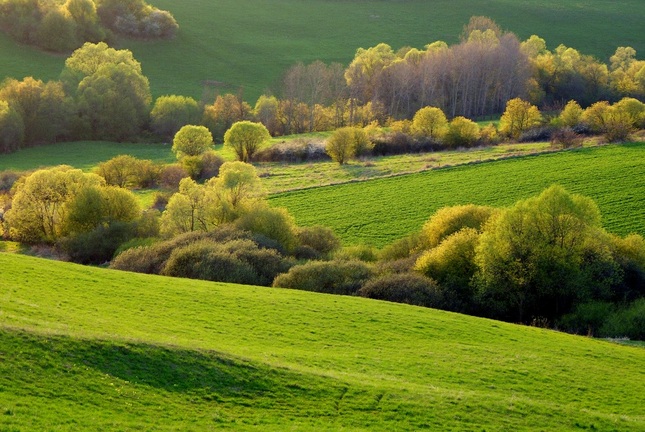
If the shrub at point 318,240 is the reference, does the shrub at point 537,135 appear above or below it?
above

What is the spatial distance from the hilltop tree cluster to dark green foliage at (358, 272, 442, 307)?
11478 centimetres

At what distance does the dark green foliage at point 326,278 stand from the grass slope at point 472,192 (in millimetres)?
14806

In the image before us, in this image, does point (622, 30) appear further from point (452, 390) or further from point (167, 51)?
point (452, 390)

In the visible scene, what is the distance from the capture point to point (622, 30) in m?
169

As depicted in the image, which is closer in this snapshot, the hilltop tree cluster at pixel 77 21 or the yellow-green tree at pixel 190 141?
the yellow-green tree at pixel 190 141

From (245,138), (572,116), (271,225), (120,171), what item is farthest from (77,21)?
(271,225)

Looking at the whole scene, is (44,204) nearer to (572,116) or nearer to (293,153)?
(293,153)

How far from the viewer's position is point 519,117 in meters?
104

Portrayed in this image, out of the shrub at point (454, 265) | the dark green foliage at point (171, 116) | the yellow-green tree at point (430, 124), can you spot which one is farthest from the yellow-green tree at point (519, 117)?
the shrub at point (454, 265)

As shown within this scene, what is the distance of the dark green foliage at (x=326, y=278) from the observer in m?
49.2

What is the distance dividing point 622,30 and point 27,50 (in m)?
128

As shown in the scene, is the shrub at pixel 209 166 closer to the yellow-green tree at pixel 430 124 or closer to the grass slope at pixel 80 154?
the grass slope at pixel 80 154

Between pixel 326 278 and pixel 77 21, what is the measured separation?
11726cm

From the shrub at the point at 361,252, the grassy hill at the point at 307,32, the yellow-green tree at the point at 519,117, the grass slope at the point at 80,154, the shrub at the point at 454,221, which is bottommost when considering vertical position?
the shrub at the point at 361,252
